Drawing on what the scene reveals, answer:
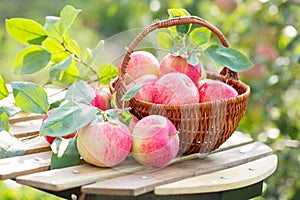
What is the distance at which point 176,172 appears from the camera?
142 cm

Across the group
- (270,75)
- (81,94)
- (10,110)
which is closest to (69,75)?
(10,110)

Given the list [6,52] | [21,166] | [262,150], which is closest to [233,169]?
[262,150]

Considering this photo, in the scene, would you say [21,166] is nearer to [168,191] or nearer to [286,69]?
[168,191]

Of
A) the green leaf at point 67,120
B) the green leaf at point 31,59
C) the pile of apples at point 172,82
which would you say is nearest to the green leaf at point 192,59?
the pile of apples at point 172,82

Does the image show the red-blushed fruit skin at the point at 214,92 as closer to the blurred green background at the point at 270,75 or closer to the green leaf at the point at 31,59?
the green leaf at the point at 31,59

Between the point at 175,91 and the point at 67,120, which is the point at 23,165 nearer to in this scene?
the point at 67,120

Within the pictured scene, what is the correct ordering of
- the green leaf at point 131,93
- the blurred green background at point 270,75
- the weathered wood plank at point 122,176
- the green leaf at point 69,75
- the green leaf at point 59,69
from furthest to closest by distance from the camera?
the blurred green background at point 270,75, the green leaf at point 69,75, the green leaf at point 59,69, the green leaf at point 131,93, the weathered wood plank at point 122,176

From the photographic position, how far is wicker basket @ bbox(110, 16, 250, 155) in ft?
4.75

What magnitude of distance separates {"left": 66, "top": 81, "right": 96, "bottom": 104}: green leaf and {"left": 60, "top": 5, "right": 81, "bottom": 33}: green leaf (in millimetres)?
258

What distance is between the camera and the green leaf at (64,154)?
1.43m

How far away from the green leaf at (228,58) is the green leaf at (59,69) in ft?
1.20

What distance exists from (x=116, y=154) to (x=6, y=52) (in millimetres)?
2975

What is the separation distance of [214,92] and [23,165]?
483 mm

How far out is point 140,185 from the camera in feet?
4.34
